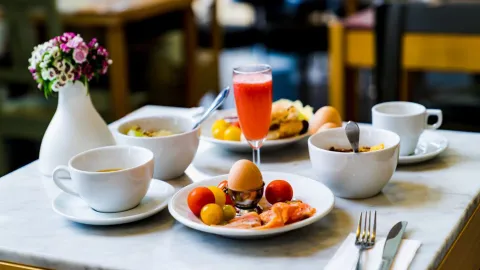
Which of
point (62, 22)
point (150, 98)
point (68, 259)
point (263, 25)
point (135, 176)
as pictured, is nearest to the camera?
point (68, 259)

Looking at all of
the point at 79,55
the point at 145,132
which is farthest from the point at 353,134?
the point at 79,55

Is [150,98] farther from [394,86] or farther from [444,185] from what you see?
[444,185]

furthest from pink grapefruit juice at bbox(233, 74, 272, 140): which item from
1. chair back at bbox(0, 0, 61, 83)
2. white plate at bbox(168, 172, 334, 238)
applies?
chair back at bbox(0, 0, 61, 83)

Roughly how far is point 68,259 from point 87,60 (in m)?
0.47

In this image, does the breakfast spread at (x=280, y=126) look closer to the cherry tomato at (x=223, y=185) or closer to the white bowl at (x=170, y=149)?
the white bowl at (x=170, y=149)

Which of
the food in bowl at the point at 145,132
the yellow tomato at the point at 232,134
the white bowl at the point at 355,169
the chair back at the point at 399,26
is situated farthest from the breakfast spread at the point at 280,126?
the chair back at the point at 399,26

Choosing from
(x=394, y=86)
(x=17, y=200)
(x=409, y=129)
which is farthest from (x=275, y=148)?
(x=394, y=86)

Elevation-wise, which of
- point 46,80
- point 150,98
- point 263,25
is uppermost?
point 46,80

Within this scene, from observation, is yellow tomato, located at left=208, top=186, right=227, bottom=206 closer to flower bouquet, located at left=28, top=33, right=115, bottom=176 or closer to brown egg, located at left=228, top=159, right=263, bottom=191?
brown egg, located at left=228, top=159, right=263, bottom=191

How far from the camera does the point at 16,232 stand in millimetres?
1227

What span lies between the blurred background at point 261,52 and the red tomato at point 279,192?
3.67 ft

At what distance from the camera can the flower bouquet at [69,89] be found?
4.66 ft

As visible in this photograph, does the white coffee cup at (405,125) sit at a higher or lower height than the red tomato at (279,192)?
higher

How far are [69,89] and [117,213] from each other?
0.34 metres
